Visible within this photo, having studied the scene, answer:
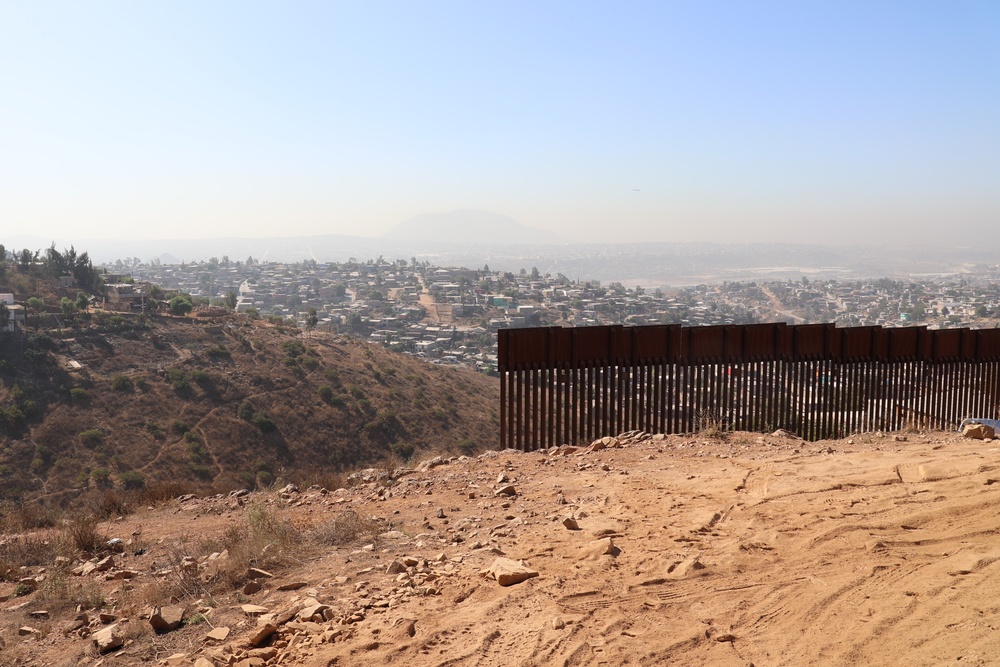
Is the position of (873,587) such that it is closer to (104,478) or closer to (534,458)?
(534,458)

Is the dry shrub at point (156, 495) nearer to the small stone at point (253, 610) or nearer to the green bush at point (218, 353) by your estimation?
the small stone at point (253, 610)

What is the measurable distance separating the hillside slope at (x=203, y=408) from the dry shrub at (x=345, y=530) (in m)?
15.9

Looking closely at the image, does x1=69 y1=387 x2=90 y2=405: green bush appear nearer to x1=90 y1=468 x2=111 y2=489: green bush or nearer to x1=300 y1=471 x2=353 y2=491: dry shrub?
x1=90 y1=468 x2=111 y2=489: green bush

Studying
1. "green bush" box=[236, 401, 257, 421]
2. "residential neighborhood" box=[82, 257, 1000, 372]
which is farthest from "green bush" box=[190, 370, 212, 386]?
"residential neighborhood" box=[82, 257, 1000, 372]

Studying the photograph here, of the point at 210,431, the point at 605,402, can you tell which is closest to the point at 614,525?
the point at 605,402

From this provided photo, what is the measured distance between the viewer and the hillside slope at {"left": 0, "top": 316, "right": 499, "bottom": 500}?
24.3m

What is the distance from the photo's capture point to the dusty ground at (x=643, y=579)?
381 cm

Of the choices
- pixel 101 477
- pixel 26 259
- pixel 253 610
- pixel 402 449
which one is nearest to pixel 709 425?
pixel 253 610

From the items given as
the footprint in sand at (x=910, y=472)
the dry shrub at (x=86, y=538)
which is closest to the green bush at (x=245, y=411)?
the dry shrub at (x=86, y=538)

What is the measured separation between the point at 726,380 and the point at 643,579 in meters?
6.02

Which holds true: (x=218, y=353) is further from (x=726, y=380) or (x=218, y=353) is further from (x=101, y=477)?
(x=726, y=380)

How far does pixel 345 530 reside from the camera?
19.4ft

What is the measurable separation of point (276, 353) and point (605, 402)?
97.2 feet

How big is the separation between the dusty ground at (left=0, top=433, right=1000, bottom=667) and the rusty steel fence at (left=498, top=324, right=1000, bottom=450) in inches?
88.9
